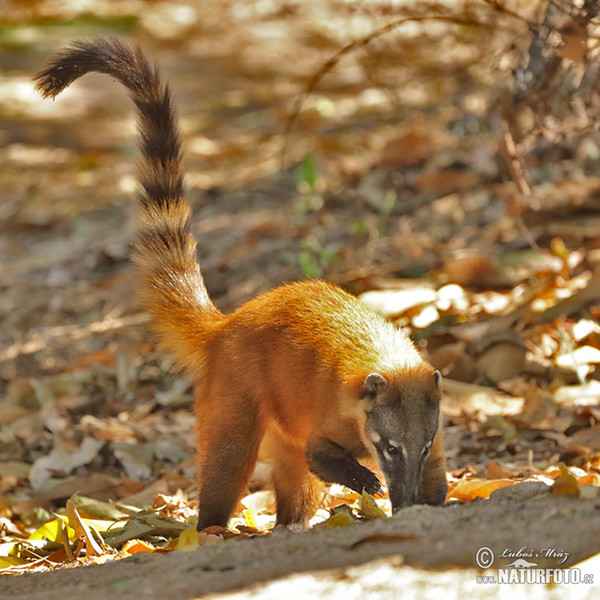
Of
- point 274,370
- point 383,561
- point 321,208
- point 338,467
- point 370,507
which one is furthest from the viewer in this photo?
point 321,208

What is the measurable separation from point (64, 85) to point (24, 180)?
661 cm

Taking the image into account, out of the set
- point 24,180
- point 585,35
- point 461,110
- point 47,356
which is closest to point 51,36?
point 24,180

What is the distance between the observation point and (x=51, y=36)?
11.9 metres

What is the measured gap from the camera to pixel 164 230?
4539 millimetres

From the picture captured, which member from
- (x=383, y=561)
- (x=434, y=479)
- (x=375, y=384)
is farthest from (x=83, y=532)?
(x=383, y=561)

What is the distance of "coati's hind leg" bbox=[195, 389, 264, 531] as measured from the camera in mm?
3979

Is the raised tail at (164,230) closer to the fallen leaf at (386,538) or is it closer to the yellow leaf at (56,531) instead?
the yellow leaf at (56,531)

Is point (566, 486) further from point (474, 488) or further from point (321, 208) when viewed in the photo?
point (321, 208)

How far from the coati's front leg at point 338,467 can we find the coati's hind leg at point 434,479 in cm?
19

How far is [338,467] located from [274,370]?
→ 54 cm

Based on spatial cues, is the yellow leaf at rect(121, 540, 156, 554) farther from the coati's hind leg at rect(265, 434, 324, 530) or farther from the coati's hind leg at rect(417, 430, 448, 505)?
the coati's hind leg at rect(417, 430, 448, 505)

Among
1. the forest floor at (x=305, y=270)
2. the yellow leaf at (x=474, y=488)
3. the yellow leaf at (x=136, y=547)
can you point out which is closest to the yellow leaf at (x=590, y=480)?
the forest floor at (x=305, y=270)

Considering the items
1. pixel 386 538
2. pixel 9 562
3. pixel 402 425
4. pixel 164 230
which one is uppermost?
pixel 164 230

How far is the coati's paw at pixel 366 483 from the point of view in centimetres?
369
